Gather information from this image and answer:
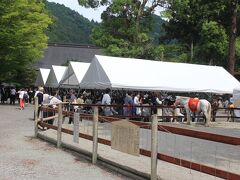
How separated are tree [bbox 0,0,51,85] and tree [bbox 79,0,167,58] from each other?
16.3 feet

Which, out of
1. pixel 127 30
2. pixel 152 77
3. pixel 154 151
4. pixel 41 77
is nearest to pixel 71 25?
A: pixel 41 77

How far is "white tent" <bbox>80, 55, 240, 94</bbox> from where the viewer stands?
73.3 feet

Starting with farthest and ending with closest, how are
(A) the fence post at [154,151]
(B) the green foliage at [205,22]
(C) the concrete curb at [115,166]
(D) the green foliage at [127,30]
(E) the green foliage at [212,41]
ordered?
(E) the green foliage at [212,41]
(B) the green foliage at [205,22]
(D) the green foliage at [127,30]
(C) the concrete curb at [115,166]
(A) the fence post at [154,151]

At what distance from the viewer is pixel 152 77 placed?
23969mm

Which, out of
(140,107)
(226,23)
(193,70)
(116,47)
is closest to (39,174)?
(140,107)

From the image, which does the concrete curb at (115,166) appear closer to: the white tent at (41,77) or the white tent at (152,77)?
the white tent at (152,77)

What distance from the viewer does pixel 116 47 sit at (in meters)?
40.9

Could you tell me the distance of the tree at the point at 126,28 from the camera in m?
41.2

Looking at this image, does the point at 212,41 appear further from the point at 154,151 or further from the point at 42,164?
the point at 154,151

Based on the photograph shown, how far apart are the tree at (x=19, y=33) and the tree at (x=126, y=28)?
4.98m

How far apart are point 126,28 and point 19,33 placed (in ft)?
31.8

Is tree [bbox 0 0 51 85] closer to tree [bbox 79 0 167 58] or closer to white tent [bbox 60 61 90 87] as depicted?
tree [bbox 79 0 167 58]

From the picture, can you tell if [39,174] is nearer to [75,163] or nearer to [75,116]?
[75,163]

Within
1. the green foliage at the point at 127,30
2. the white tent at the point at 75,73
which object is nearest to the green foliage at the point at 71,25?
the green foliage at the point at 127,30
